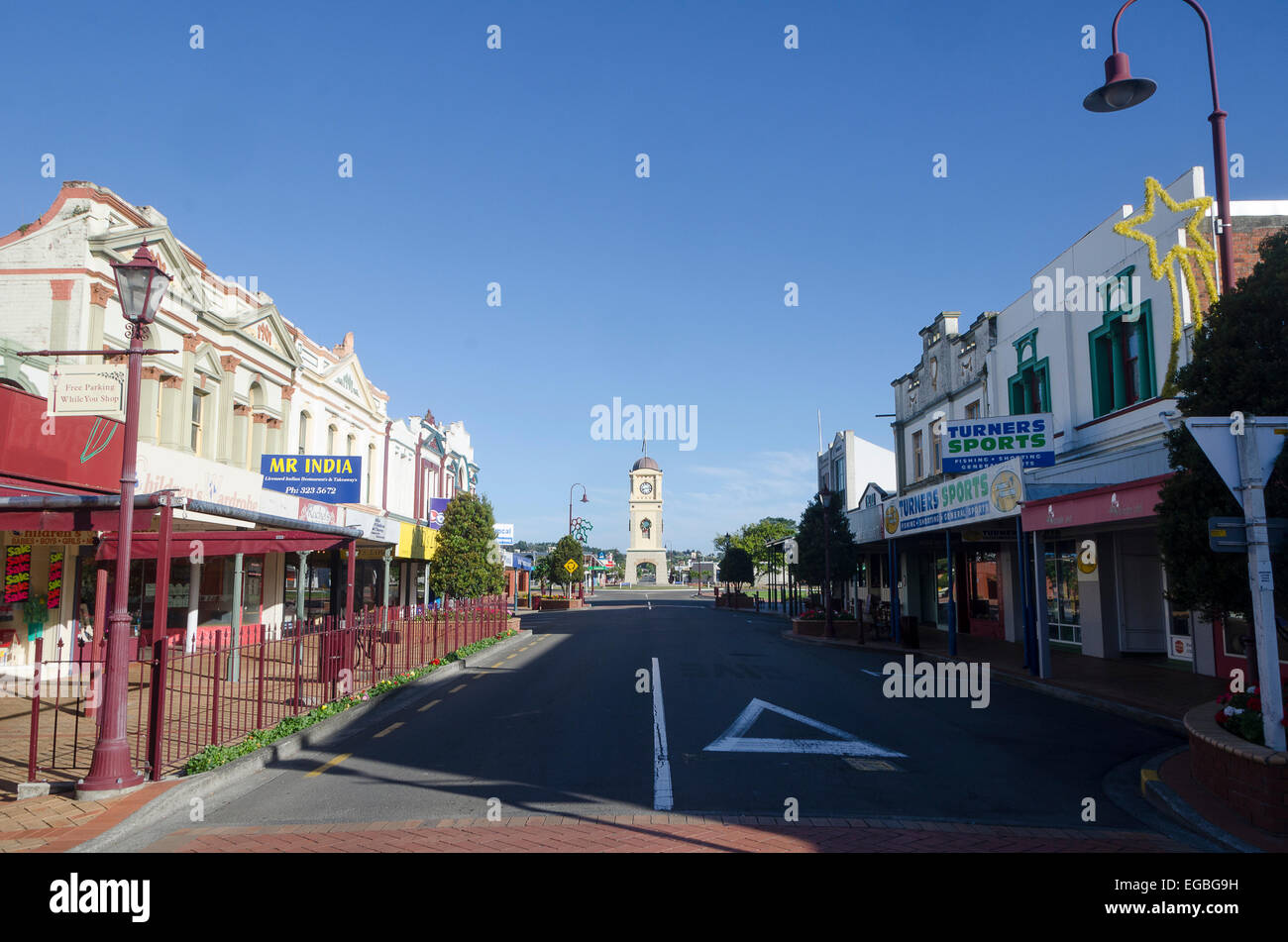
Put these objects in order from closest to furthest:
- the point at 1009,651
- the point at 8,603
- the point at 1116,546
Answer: the point at 8,603, the point at 1116,546, the point at 1009,651

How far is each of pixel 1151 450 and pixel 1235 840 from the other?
8877mm

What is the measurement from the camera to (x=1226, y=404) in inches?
342

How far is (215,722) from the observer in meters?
9.30

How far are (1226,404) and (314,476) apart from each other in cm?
1878

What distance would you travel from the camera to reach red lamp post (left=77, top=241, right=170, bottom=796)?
301 inches

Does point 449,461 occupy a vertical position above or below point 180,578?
above

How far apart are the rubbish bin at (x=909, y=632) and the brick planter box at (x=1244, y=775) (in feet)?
53.2

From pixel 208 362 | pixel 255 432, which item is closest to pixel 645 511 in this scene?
pixel 255 432

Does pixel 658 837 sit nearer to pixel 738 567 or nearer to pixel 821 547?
pixel 821 547

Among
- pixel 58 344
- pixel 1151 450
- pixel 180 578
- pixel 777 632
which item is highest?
pixel 58 344

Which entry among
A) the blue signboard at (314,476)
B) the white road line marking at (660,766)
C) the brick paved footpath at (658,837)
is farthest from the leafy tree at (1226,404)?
the blue signboard at (314,476)
